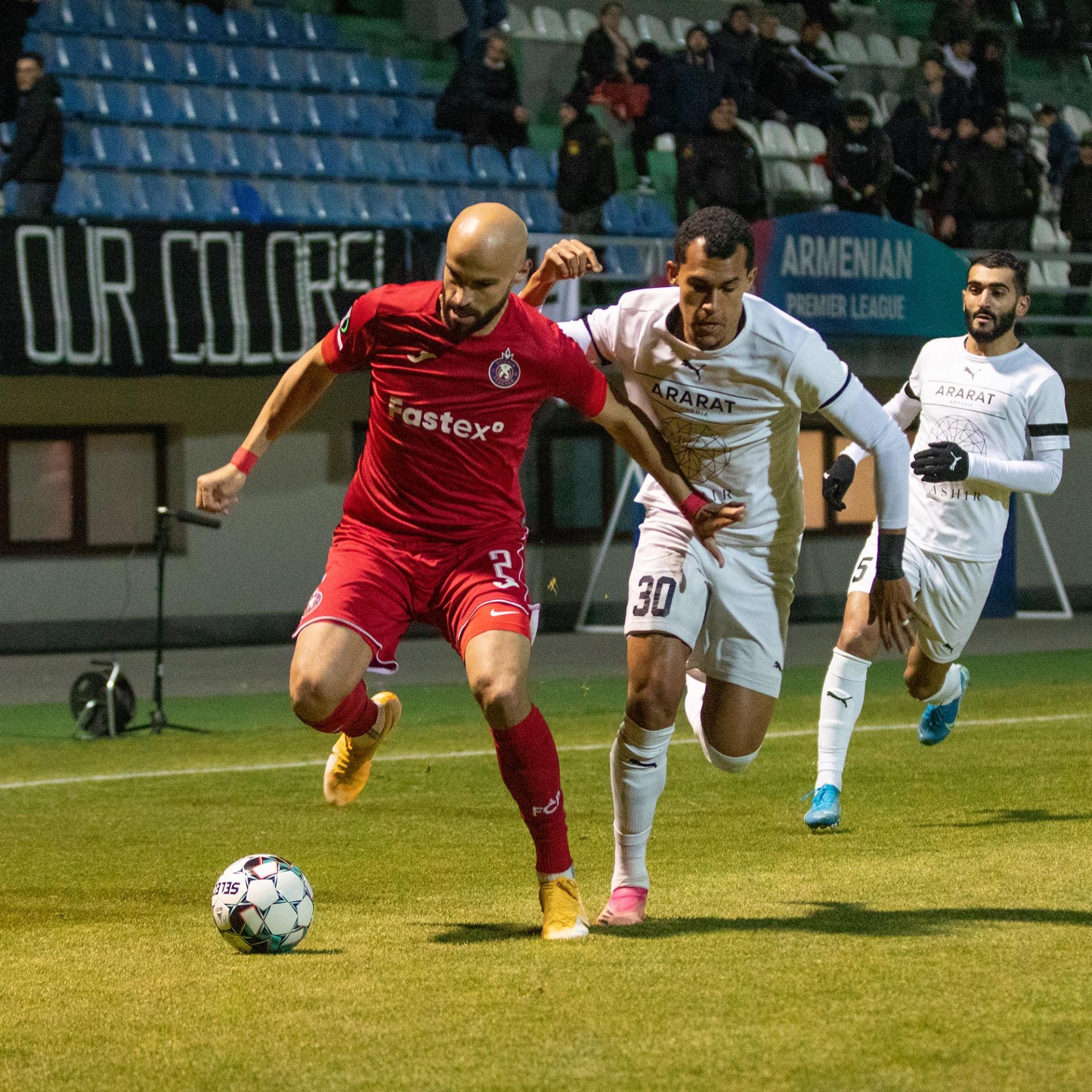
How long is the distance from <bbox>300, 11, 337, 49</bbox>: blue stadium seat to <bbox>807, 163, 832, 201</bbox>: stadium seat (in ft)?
18.3

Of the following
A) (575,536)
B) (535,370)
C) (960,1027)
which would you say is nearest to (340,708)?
(535,370)

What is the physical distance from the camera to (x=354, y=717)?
569 centimetres

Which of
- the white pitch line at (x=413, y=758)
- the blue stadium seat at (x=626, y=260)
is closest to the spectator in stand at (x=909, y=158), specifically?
the blue stadium seat at (x=626, y=260)

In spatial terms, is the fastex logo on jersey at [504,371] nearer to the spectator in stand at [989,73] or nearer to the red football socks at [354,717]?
the red football socks at [354,717]

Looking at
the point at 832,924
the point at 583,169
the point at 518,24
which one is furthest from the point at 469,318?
the point at 518,24

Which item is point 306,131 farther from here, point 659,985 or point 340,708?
point 659,985

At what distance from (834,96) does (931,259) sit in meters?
4.73

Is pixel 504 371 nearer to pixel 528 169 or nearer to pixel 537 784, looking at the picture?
pixel 537 784

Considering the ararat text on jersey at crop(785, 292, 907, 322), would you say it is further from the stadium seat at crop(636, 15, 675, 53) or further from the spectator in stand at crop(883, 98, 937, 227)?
the stadium seat at crop(636, 15, 675, 53)

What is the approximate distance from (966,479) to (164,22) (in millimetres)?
14676

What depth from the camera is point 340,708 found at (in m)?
5.55

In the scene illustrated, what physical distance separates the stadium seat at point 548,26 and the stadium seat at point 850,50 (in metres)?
3.90

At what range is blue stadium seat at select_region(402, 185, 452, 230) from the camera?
62.0ft

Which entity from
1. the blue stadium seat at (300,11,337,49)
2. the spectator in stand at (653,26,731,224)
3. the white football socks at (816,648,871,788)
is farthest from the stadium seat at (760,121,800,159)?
the white football socks at (816,648,871,788)
